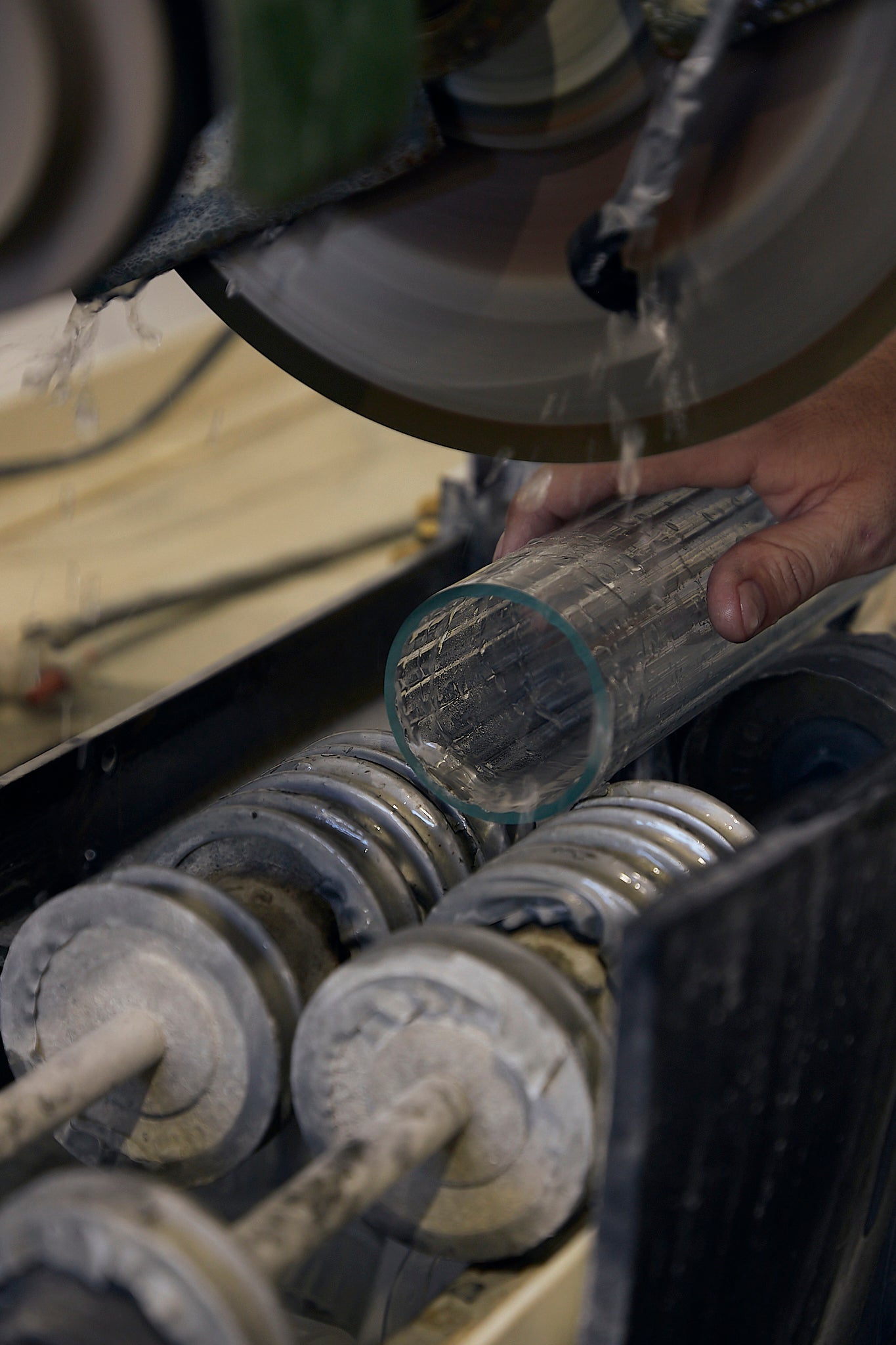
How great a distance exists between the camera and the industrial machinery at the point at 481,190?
466 millimetres

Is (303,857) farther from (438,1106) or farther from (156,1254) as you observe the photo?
(156,1254)

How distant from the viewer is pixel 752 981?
0.50m

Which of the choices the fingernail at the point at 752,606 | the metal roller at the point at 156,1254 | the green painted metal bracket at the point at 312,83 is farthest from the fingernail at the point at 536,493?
the metal roller at the point at 156,1254

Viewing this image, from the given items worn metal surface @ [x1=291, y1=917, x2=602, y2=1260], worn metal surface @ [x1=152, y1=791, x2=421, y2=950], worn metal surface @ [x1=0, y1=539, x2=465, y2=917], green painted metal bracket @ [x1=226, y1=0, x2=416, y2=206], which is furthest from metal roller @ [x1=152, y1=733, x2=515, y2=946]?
green painted metal bracket @ [x1=226, y1=0, x2=416, y2=206]

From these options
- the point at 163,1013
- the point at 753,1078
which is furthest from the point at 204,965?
the point at 753,1078

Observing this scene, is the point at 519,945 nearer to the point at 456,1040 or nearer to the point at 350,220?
the point at 456,1040

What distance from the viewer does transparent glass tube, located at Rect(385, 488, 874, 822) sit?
74 centimetres

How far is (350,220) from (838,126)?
0.77ft

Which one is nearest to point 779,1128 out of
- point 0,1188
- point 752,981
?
point 752,981

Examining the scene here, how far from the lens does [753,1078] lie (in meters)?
0.53

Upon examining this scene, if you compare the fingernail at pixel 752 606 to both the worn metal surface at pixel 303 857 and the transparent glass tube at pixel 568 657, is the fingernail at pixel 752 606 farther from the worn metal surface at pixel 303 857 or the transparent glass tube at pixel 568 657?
the worn metal surface at pixel 303 857

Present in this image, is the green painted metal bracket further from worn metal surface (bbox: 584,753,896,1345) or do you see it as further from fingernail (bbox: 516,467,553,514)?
fingernail (bbox: 516,467,553,514)

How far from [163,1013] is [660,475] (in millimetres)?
480

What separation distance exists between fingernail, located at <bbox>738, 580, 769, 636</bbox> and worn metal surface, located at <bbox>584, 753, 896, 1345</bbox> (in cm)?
22
